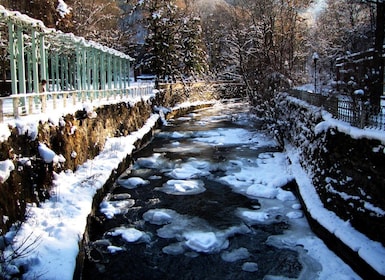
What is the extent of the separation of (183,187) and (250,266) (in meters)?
5.33

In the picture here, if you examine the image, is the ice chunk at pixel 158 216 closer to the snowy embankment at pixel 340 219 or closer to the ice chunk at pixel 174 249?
the ice chunk at pixel 174 249

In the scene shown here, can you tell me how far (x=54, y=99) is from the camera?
Result: 1170 cm

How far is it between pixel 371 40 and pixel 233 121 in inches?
446

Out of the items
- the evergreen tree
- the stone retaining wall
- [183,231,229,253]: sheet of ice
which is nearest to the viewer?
the stone retaining wall

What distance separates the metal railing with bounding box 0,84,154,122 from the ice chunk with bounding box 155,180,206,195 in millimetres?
4103

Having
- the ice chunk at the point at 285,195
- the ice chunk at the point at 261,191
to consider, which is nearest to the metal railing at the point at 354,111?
the ice chunk at the point at 285,195

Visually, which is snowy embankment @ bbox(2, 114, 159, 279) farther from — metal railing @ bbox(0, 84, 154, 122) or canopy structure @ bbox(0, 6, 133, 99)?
canopy structure @ bbox(0, 6, 133, 99)

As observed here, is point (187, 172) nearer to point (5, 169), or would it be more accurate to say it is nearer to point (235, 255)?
point (235, 255)

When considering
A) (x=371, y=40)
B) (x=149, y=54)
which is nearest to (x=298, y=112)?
(x=371, y=40)

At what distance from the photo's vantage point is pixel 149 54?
116ft

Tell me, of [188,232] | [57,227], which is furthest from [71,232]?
[188,232]

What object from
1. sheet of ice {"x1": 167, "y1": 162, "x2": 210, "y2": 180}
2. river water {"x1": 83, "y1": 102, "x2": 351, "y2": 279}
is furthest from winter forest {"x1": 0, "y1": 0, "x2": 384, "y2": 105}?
river water {"x1": 83, "y1": 102, "x2": 351, "y2": 279}

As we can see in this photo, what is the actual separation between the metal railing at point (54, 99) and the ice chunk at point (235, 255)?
5.33 metres

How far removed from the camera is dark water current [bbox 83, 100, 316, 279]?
7.75 meters
